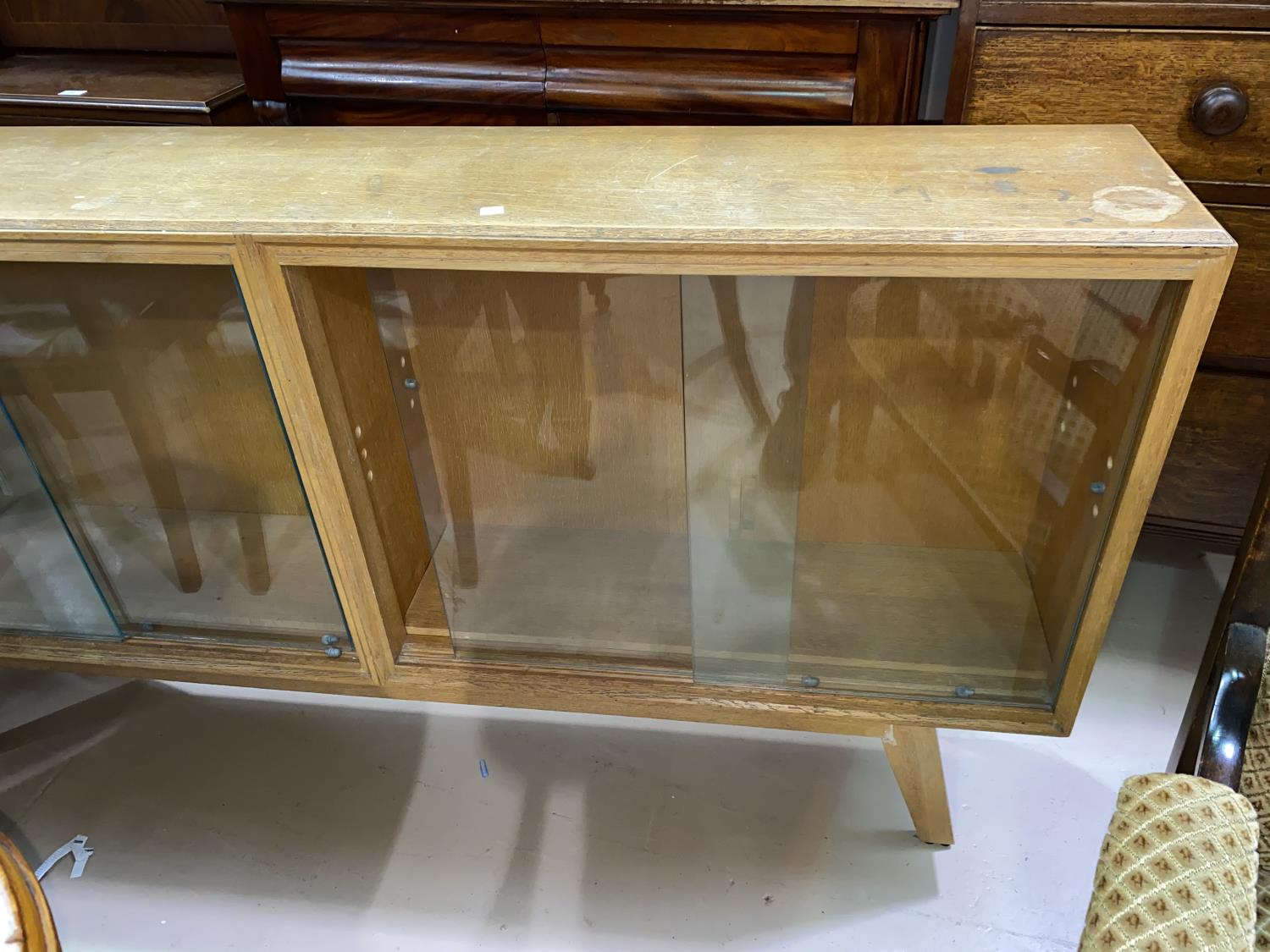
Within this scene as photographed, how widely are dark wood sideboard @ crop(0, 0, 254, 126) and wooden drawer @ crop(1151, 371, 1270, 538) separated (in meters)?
1.35

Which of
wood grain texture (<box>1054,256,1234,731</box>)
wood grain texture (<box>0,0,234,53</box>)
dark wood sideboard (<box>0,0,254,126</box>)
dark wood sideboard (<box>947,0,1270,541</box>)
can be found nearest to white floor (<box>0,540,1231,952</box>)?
wood grain texture (<box>1054,256,1234,731</box>)

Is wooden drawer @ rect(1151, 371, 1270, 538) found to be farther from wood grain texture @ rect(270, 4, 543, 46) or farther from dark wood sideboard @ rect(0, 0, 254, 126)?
dark wood sideboard @ rect(0, 0, 254, 126)

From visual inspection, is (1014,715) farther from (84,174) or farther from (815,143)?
(84,174)

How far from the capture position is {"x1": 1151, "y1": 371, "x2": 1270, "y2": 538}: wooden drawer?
1.17 meters

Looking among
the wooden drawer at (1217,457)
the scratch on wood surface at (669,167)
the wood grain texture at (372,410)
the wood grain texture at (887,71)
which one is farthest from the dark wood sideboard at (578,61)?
the wooden drawer at (1217,457)

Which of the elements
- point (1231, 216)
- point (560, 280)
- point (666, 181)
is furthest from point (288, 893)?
point (1231, 216)

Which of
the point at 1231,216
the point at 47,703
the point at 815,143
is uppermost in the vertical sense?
the point at 815,143

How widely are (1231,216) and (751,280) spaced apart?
62 centimetres

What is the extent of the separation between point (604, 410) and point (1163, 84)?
66cm

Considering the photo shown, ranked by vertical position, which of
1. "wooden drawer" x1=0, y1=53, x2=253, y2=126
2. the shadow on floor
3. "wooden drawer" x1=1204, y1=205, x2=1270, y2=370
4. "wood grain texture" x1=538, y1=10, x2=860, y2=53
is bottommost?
the shadow on floor

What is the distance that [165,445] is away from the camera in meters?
1.07

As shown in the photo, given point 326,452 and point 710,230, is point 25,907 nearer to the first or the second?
point 326,452

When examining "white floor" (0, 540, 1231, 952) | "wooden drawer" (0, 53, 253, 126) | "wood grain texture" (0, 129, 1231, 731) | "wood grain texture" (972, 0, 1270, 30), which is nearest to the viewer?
"wood grain texture" (0, 129, 1231, 731)

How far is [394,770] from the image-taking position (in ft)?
4.38
